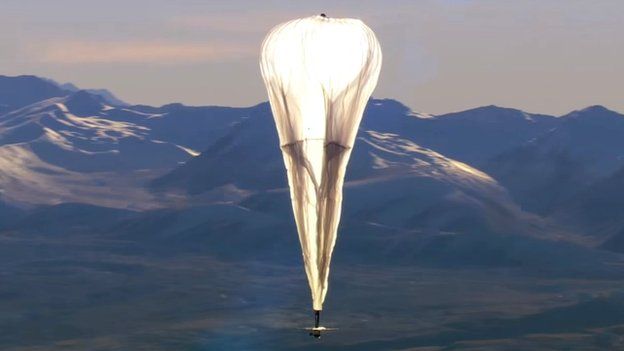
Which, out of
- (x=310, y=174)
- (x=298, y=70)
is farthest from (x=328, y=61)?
(x=310, y=174)

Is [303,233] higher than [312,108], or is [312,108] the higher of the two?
[312,108]

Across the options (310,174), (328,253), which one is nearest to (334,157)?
(310,174)

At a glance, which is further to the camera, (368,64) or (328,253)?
(368,64)

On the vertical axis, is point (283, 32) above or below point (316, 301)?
above

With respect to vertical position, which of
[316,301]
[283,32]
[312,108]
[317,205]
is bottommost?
[316,301]

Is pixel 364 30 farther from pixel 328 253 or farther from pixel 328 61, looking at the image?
pixel 328 253

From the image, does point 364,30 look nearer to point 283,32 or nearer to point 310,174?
point 283,32
